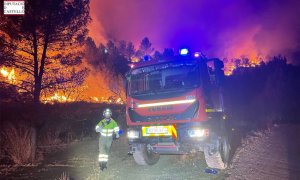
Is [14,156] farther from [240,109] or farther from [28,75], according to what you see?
[240,109]

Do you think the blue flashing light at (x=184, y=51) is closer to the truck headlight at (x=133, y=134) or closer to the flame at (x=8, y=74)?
the truck headlight at (x=133, y=134)

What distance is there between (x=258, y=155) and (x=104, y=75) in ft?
81.4

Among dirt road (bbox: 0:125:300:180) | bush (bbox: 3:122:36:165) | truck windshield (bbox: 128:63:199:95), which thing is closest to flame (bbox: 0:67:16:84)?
bush (bbox: 3:122:36:165)

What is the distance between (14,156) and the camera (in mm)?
9531

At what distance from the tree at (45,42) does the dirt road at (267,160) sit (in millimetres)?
12964

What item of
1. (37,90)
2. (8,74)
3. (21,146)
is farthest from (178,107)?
(8,74)

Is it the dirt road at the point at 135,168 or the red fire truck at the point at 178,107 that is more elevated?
the red fire truck at the point at 178,107

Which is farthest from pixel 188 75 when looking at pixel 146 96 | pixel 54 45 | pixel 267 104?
pixel 267 104

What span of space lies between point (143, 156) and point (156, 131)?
1201 millimetres

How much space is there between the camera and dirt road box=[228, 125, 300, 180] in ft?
22.6

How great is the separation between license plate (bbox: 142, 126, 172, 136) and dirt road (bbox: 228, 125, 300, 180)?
1738 mm

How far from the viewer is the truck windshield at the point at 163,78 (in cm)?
704

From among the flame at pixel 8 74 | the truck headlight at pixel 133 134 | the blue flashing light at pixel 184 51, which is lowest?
the truck headlight at pixel 133 134

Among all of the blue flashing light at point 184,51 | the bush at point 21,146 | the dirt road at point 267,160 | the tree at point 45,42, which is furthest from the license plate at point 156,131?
the tree at point 45,42
